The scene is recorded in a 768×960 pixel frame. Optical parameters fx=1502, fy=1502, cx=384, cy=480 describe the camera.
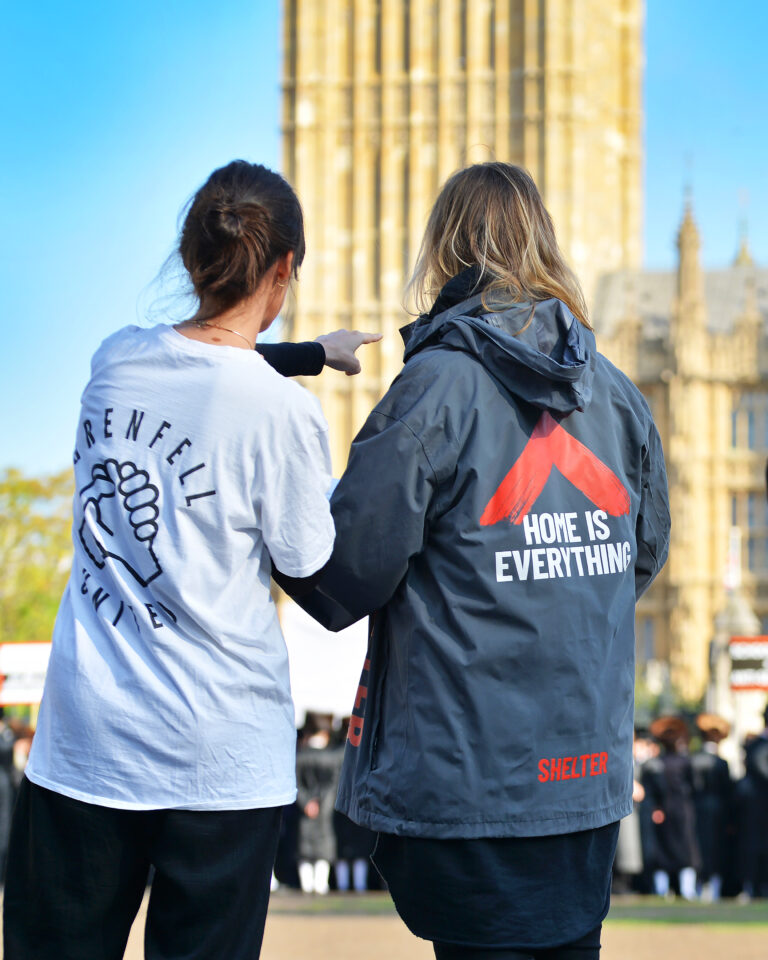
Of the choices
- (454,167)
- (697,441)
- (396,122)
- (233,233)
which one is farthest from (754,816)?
(396,122)

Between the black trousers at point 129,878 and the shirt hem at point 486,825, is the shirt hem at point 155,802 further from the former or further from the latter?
the shirt hem at point 486,825

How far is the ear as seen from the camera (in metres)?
2.58

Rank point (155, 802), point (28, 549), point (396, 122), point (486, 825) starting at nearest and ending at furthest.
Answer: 1. point (155, 802)
2. point (486, 825)
3. point (28, 549)
4. point (396, 122)

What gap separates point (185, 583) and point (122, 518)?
161mm

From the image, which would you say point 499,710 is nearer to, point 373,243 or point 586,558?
point 586,558

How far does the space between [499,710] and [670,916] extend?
25.1 ft

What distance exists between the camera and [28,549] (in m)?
37.0

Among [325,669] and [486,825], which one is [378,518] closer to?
[486,825]

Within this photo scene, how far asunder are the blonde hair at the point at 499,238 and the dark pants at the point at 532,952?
3.70 ft

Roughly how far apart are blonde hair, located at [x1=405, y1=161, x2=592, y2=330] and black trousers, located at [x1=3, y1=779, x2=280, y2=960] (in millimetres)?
1057

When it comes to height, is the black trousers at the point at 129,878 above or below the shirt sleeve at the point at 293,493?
below

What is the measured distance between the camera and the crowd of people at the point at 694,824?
13023mm

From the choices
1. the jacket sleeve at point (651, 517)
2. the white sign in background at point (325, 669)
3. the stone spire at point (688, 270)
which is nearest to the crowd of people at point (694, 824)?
the white sign in background at point (325, 669)

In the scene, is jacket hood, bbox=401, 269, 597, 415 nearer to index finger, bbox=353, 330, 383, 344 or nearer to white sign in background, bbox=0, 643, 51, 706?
index finger, bbox=353, 330, 383, 344
